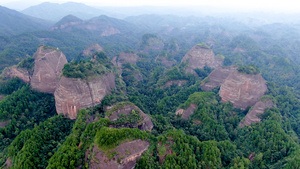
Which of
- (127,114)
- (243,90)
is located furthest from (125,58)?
(243,90)

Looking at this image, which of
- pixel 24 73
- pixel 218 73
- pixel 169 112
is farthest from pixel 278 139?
pixel 24 73

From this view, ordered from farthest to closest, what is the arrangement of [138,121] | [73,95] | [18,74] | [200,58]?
[200,58]
[18,74]
[73,95]
[138,121]

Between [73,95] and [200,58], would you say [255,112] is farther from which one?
[73,95]

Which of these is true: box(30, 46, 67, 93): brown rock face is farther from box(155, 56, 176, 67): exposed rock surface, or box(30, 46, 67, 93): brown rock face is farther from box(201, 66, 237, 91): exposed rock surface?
box(155, 56, 176, 67): exposed rock surface

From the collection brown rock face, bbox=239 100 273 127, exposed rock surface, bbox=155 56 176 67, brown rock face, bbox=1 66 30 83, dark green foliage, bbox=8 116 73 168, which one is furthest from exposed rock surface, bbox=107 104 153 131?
exposed rock surface, bbox=155 56 176 67

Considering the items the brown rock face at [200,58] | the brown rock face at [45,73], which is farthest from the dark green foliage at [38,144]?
the brown rock face at [200,58]

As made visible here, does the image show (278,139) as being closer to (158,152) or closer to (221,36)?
(158,152)
